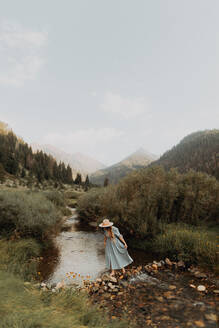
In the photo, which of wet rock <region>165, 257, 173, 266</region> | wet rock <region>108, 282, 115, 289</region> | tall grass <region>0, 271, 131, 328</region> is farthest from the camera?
wet rock <region>165, 257, 173, 266</region>

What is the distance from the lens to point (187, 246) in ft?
23.8

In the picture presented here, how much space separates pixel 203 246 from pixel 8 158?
54.5 metres

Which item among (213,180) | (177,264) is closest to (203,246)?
(177,264)

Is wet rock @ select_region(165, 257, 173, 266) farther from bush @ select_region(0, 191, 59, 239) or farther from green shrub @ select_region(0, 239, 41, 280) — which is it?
bush @ select_region(0, 191, 59, 239)

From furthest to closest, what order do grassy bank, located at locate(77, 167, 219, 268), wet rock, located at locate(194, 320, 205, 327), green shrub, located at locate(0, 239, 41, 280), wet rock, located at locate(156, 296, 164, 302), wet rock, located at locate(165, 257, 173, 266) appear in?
grassy bank, located at locate(77, 167, 219, 268), wet rock, located at locate(165, 257, 173, 266), green shrub, located at locate(0, 239, 41, 280), wet rock, located at locate(156, 296, 164, 302), wet rock, located at locate(194, 320, 205, 327)

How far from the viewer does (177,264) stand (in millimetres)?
6754

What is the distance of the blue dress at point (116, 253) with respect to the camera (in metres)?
6.38

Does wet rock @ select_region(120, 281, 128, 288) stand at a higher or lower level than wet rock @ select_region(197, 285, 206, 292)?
lower

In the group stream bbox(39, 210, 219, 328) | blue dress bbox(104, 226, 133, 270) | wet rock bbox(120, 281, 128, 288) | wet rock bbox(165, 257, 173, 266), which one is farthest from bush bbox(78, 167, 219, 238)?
wet rock bbox(120, 281, 128, 288)

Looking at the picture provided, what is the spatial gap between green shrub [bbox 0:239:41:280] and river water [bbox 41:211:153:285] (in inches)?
22.8

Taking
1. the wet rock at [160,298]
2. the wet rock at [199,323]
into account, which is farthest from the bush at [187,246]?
the wet rock at [199,323]

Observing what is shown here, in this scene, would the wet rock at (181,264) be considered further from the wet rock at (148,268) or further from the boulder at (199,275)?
the wet rock at (148,268)

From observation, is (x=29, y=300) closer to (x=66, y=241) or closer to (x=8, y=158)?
(x=66, y=241)

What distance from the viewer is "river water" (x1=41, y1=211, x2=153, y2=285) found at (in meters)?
6.56
